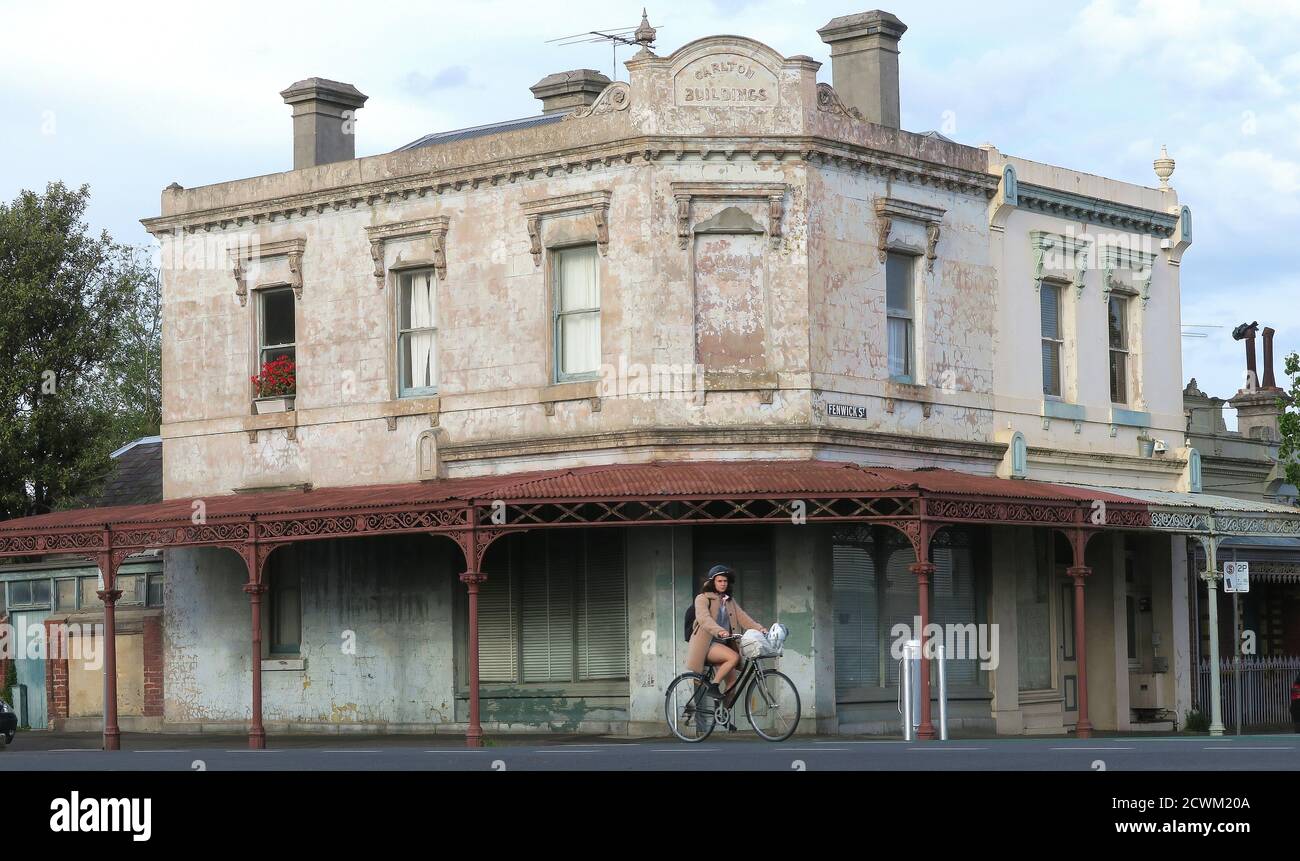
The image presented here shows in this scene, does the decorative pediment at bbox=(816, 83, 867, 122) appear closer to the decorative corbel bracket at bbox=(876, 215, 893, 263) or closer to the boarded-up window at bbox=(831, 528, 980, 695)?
the decorative corbel bracket at bbox=(876, 215, 893, 263)

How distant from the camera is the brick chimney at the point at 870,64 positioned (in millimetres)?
27656

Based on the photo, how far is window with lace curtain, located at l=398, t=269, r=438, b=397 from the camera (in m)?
27.5

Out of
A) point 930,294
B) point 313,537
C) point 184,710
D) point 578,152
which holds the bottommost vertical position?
point 184,710

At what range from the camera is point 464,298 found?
2708cm

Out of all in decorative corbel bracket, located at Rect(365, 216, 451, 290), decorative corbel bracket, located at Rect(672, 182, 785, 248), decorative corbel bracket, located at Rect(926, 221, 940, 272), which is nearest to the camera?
decorative corbel bracket, located at Rect(672, 182, 785, 248)

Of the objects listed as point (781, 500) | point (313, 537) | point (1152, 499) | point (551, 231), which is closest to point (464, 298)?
point (551, 231)

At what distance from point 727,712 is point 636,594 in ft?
14.4

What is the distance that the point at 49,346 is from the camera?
33.2 metres

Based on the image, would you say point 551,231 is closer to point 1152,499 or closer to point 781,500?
point 781,500

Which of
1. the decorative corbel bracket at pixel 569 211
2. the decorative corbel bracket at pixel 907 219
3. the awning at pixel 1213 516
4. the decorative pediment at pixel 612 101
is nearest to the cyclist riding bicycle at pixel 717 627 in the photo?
the decorative corbel bracket at pixel 569 211

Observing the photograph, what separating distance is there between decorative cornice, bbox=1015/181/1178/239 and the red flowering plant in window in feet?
34.3

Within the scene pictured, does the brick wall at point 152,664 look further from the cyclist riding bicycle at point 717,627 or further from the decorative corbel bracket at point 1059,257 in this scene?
the decorative corbel bracket at point 1059,257

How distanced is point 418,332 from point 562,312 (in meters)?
2.49

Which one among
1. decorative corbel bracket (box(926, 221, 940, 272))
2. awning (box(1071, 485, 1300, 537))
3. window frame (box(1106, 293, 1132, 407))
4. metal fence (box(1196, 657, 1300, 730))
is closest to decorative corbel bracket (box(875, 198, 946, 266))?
decorative corbel bracket (box(926, 221, 940, 272))
